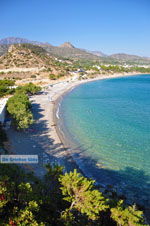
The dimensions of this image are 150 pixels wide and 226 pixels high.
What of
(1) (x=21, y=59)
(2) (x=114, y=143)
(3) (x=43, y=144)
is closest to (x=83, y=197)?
(3) (x=43, y=144)

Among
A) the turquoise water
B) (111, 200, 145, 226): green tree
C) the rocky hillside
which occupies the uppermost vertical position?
the rocky hillside

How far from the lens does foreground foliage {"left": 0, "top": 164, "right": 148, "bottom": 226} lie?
7.73 meters

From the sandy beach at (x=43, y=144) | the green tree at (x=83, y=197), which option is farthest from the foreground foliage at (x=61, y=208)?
the sandy beach at (x=43, y=144)

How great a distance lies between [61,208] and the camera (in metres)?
10.1

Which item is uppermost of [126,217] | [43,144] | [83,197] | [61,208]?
[83,197]

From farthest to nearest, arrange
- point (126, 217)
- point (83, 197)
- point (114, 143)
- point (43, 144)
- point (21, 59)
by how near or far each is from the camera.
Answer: point (21, 59)
point (114, 143)
point (43, 144)
point (83, 197)
point (126, 217)

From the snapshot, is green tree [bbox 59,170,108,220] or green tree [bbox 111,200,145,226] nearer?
green tree [bbox 111,200,145,226]

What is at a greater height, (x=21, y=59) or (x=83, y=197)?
(x=21, y=59)

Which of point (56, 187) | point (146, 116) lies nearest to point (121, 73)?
point (146, 116)

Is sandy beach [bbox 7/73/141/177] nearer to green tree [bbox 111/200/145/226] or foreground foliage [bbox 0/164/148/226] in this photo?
foreground foliage [bbox 0/164/148/226]

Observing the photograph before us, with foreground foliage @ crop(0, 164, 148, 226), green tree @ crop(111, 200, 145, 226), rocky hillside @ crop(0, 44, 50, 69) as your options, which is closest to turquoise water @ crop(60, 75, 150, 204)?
green tree @ crop(111, 200, 145, 226)

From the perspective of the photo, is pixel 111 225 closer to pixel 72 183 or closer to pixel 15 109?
pixel 72 183

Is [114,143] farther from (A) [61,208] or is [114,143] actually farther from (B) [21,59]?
(B) [21,59]

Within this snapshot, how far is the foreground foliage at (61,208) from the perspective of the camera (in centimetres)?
773
